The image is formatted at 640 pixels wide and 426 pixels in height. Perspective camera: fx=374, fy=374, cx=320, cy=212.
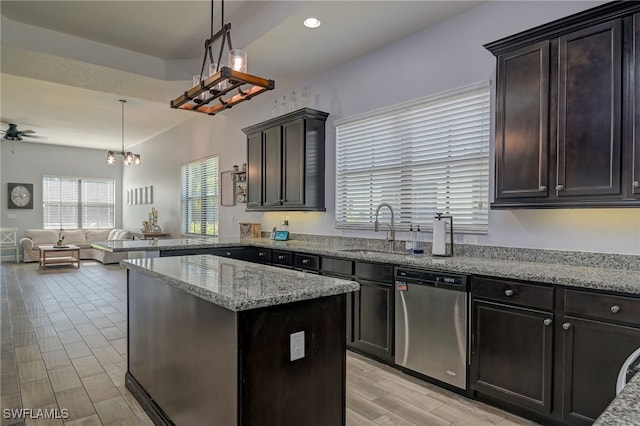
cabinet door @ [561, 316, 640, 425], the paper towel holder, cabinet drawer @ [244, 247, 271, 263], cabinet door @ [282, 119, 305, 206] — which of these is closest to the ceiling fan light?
cabinet door @ [282, 119, 305, 206]

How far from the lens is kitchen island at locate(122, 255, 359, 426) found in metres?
1.58

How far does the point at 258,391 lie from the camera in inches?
62.8

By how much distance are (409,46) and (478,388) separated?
10.2ft

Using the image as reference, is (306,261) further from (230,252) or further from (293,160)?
(293,160)

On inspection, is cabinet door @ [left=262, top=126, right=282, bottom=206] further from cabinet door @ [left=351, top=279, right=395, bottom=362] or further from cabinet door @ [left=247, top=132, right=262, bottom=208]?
cabinet door @ [left=351, top=279, right=395, bottom=362]

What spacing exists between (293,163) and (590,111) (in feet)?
10.2

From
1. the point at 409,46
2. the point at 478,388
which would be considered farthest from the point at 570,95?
the point at 478,388

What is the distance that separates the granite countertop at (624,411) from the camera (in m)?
0.66

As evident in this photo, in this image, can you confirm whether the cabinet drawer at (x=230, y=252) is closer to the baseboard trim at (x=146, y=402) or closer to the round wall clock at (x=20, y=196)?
the baseboard trim at (x=146, y=402)

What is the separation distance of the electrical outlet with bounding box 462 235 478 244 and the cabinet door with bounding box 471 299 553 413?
0.78m

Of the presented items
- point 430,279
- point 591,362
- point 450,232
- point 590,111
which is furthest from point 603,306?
point 450,232

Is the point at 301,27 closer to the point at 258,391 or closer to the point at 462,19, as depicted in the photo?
the point at 462,19

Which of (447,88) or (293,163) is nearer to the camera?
(447,88)

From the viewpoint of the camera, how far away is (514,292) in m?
2.40
